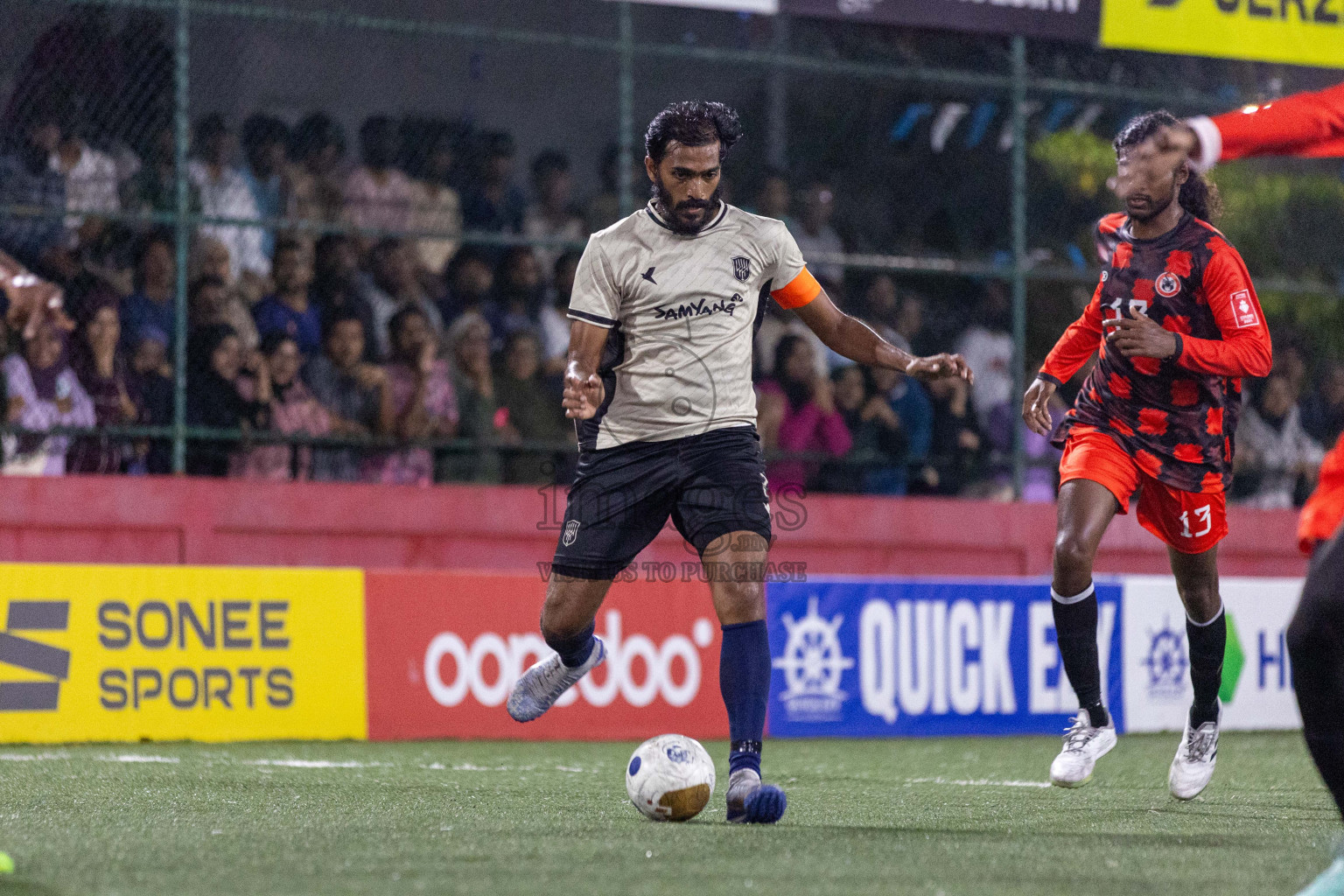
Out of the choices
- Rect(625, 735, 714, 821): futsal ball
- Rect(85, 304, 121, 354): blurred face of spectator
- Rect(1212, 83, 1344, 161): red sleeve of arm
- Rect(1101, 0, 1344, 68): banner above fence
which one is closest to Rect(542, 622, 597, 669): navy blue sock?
Rect(625, 735, 714, 821): futsal ball

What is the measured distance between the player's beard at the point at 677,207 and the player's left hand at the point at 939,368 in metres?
0.78

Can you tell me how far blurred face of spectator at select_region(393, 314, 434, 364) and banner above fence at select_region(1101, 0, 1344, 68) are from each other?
4913 mm

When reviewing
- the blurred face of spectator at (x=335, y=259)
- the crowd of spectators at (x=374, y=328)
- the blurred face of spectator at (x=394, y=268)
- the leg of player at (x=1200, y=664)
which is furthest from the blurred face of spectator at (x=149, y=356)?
the leg of player at (x=1200, y=664)

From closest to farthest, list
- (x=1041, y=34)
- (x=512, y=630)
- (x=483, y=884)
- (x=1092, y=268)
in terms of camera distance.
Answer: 1. (x=483, y=884)
2. (x=512, y=630)
3. (x=1041, y=34)
4. (x=1092, y=268)

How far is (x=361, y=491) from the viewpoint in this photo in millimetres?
10664

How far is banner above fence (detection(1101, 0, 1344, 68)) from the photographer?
11961 millimetres

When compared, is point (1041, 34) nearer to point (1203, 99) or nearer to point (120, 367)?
point (1203, 99)

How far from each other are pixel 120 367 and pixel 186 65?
6.05 ft

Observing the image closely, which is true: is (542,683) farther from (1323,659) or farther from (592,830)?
(1323,659)

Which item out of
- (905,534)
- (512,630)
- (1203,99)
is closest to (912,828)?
(512,630)

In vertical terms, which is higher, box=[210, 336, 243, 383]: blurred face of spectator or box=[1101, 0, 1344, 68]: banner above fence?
box=[1101, 0, 1344, 68]: banner above fence

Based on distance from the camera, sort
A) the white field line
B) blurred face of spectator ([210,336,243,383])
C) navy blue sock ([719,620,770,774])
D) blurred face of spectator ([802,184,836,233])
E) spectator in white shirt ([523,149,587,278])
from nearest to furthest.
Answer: navy blue sock ([719,620,770,774]) → the white field line → blurred face of spectator ([210,336,243,383]) → spectator in white shirt ([523,149,587,278]) → blurred face of spectator ([802,184,836,233])

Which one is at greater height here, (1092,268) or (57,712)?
(1092,268)

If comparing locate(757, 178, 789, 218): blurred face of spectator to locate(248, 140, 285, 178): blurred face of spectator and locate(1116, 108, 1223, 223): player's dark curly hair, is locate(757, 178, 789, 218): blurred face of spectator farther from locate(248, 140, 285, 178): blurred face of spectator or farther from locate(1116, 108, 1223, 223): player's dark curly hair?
locate(1116, 108, 1223, 223): player's dark curly hair
